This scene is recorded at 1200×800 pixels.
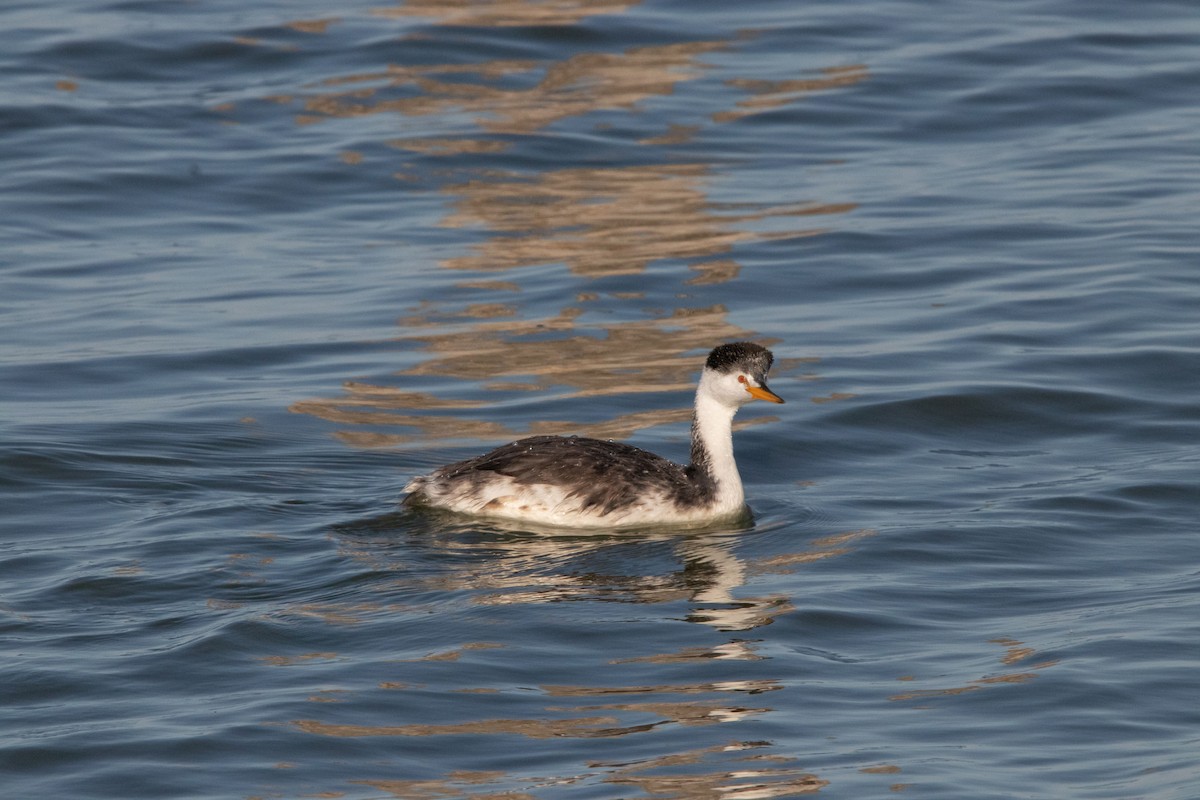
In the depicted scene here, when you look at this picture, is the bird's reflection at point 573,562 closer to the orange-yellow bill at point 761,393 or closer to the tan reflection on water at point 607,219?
the orange-yellow bill at point 761,393

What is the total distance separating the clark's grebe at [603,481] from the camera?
11484 mm

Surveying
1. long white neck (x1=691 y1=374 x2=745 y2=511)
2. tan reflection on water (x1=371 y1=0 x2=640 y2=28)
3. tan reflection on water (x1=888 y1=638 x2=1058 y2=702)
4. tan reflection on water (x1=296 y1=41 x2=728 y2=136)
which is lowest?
tan reflection on water (x1=888 y1=638 x2=1058 y2=702)

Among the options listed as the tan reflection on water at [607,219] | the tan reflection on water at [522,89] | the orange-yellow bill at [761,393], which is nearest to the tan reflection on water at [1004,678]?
the orange-yellow bill at [761,393]

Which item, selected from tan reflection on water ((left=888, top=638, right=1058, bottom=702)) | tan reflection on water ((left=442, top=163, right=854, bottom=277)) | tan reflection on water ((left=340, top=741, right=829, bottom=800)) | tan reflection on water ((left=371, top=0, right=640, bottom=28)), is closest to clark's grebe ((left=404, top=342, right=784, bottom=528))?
tan reflection on water ((left=888, top=638, right=1058, bottom=702))

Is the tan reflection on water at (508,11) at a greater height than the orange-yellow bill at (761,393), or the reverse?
the tan reflection on water at (508,11)

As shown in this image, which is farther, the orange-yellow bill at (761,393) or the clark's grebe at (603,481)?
the orange-yellow bill at (761,393)

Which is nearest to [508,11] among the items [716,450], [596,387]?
[596,387]

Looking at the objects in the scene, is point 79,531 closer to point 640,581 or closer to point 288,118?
point 640,581

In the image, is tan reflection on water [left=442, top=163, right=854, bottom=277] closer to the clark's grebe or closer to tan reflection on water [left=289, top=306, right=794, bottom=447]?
tan reflection on water [left=289, top=306, right=794, bottom=447]

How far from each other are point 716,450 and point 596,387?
3032mm

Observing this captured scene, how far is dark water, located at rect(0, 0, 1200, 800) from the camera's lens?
8633mm

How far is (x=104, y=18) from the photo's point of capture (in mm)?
27719

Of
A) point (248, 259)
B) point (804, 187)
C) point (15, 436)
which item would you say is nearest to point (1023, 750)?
point (15, 436)

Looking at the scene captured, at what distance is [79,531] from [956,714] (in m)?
5.20
